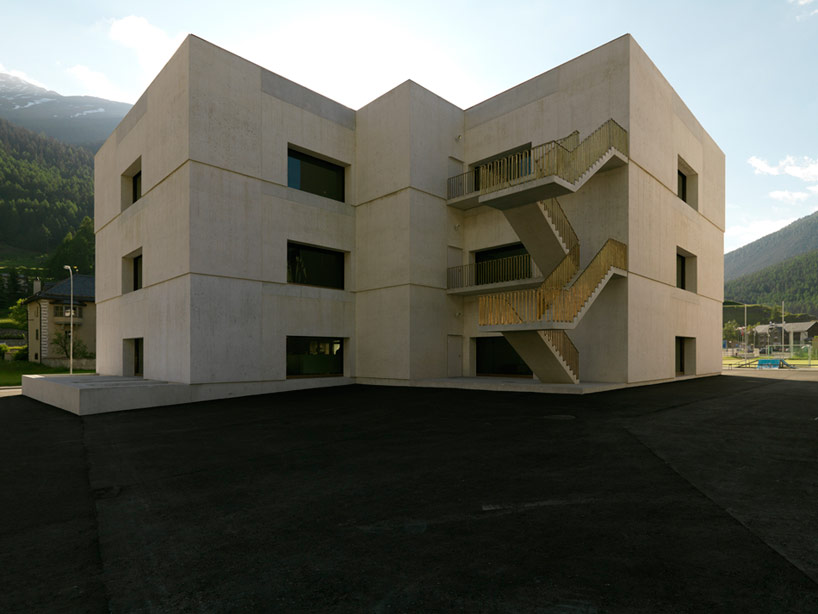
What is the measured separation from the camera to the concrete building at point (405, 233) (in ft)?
54.8

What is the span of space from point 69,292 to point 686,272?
197ft

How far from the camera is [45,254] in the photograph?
144 metres

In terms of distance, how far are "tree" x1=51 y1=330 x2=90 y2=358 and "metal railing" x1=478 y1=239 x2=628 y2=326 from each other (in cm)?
5001

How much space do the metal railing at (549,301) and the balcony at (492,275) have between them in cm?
340

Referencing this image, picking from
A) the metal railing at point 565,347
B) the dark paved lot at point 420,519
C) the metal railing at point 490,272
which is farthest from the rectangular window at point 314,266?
the dark paved lot at point 420,519

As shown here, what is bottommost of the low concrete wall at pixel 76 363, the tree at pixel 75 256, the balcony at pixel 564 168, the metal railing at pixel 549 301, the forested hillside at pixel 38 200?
the low concrete wall at pixel 76 363

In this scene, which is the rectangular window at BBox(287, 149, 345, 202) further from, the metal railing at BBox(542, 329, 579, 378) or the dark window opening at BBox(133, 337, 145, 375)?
the metal railing at BBox(542, 329, 579, 378)

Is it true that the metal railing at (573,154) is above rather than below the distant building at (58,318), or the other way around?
above

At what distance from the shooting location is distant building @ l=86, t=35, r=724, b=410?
16719 millimetres

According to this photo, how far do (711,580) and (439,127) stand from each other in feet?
70.1

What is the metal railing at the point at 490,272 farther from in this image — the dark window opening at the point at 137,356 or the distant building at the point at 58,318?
the distant building at the point at 58,318

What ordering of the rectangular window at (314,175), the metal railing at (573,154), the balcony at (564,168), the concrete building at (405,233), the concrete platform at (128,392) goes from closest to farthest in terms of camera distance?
1. the concrete platform at (128,392)
2. the balcony at (564,168)
3. the metal railing at (573,154)
4. the concrete building at (405,233)
5. the rectangular window at (314,175)

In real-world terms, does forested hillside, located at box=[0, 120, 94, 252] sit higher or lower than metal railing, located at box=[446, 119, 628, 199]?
higher

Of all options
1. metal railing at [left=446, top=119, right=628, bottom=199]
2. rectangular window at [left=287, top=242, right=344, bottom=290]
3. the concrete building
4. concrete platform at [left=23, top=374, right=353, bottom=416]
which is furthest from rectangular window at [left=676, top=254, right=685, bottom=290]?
concrete platform at [left=23, top=374, right=353, bottom=416]
